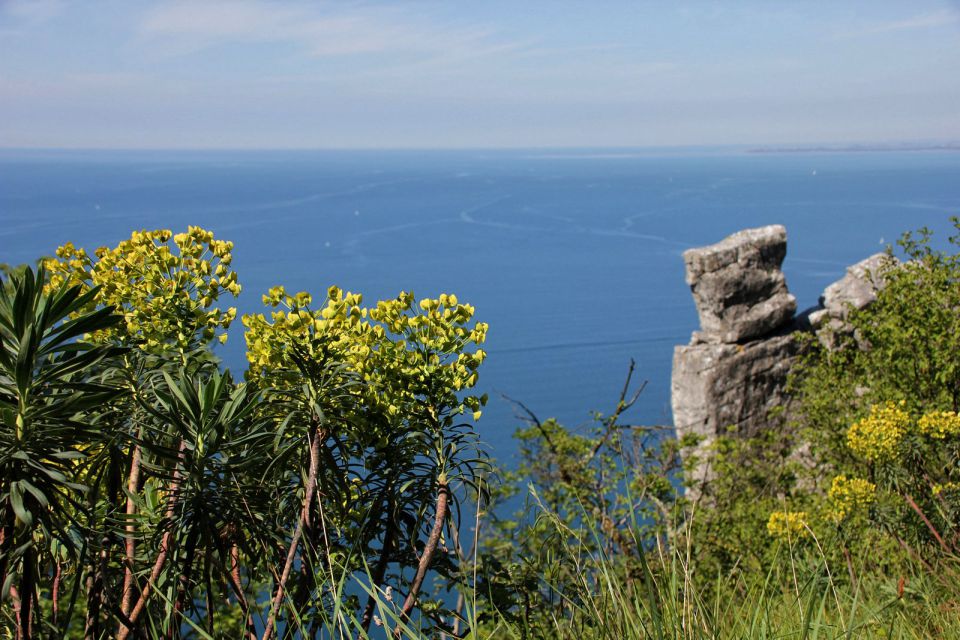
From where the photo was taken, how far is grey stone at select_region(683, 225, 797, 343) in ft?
48.3

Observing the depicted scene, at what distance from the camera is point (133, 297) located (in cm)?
287

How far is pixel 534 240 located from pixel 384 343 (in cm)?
8730

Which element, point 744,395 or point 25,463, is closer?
point 25,463

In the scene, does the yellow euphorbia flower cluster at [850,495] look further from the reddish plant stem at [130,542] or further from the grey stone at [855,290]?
the grey stone at [855,290]

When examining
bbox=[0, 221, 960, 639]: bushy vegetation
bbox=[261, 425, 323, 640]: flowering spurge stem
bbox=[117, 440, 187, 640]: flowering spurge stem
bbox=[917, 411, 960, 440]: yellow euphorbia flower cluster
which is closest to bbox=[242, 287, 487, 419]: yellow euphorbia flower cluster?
bbox=[0, 221, 960, 639]: bushy vegetation

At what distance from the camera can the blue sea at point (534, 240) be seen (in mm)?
48281

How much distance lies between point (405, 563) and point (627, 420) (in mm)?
34524

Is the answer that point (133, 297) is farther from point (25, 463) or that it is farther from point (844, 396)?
point (844, 396)

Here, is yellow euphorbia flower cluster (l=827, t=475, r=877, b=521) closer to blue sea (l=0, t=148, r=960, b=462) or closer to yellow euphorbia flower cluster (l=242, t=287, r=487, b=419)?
yellow euphorbia flower cluster (l=242, t=287, r=487, b=419)

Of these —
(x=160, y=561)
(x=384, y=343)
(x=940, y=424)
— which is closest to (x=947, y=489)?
(x=940, y=424)

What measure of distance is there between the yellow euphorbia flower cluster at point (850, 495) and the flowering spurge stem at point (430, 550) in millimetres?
2996

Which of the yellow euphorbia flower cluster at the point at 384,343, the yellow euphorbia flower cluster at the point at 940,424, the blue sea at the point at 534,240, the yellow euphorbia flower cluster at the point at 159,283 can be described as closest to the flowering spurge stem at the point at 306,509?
the yellow euphorbia flower cluster at the point at 384,343

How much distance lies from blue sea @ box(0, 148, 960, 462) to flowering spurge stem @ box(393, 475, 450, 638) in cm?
1642

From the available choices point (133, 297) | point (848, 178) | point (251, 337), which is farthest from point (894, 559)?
point (848, 178)
